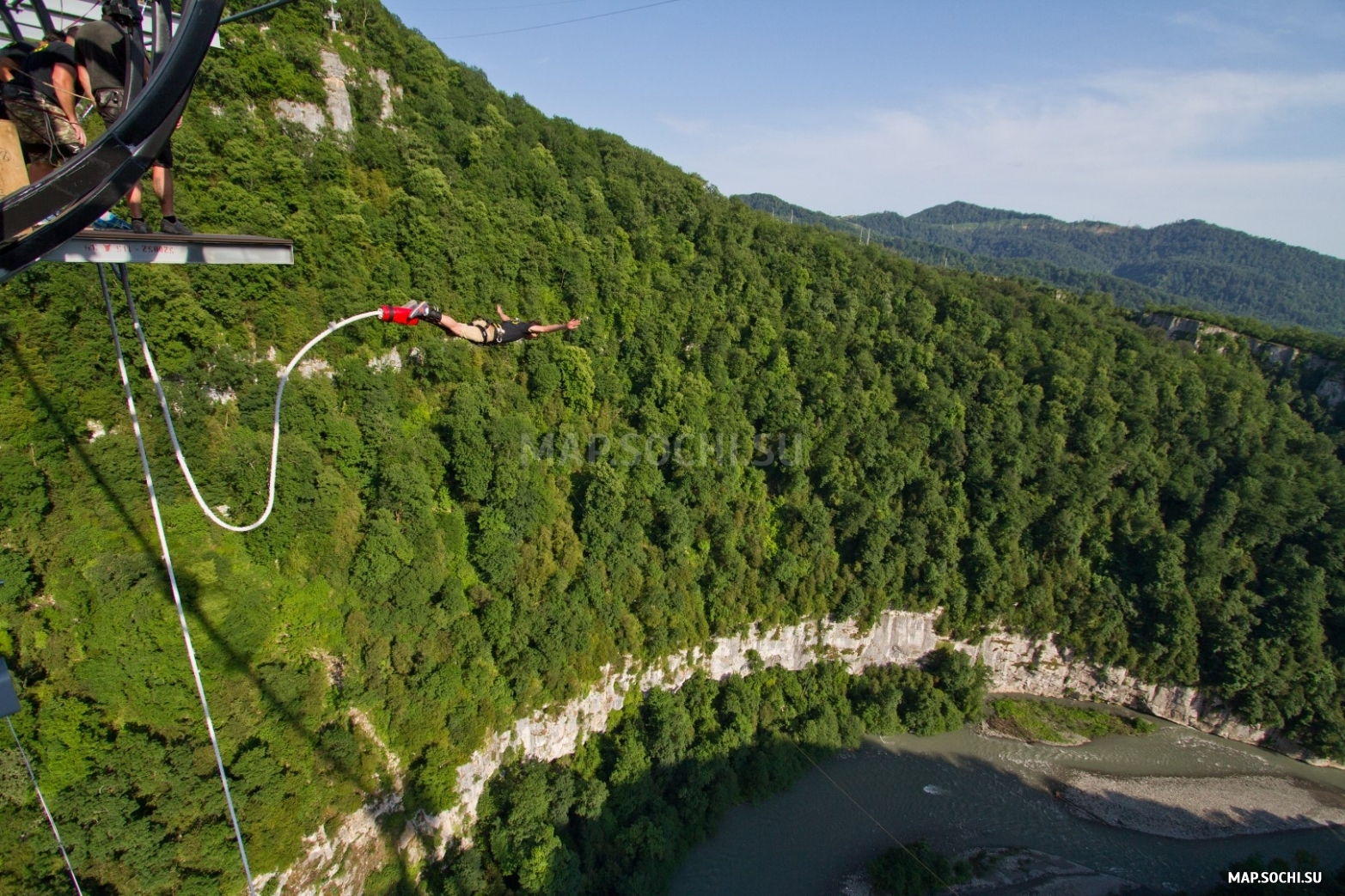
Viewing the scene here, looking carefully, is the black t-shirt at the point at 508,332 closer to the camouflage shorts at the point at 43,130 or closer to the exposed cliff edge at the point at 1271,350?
the camouflage shorts at the point at 43,130

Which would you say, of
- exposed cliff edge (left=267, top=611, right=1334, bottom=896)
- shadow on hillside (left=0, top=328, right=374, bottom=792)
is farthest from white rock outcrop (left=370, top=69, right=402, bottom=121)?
exposed cliff edge (left=267, top=611, right=1334, bottom=896)

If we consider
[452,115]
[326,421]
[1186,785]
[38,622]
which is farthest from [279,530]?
[1186,785]

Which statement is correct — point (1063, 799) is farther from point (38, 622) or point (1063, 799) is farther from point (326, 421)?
point (38, 622)

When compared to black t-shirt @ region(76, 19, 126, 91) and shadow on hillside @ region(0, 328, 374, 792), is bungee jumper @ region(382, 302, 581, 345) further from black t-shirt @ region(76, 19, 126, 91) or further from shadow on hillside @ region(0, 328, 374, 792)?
shadow on hillside @ region(0, 328, 374, 792)

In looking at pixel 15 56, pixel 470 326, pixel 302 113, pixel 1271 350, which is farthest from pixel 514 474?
pixel 1271 350

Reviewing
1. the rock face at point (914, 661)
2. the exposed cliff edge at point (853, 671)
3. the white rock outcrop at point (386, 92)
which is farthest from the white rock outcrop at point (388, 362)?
the rock face at point (914, 661)

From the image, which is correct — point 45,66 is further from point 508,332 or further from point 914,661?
point 914,661
